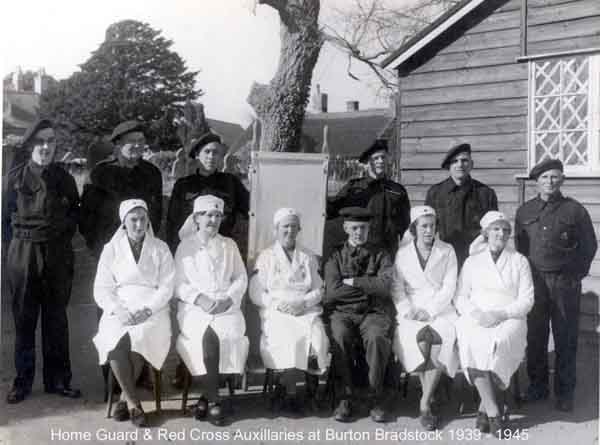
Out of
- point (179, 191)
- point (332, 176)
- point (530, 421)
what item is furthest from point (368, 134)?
point (530, 421)

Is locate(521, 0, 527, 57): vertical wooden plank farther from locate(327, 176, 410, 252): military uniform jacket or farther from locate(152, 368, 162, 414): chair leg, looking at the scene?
locate(152, 368, 162, 414): chair leg

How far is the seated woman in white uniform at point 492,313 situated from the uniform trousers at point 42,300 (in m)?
2.83

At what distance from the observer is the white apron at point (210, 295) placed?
13.1ft

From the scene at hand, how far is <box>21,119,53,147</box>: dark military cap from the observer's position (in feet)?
13.4

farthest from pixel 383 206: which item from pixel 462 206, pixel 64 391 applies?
pixel 64 391

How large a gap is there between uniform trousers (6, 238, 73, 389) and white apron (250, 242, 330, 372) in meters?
1.39

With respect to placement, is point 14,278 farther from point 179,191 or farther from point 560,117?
point 560,117

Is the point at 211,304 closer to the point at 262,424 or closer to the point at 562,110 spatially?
the point at 262,424

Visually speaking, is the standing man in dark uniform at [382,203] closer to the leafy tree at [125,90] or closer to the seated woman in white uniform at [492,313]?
the seated woman in white uniform at [492,313]

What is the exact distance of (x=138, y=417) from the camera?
151 inches

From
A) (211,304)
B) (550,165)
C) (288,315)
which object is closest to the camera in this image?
(211,304)

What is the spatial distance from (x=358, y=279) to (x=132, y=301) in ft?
5.10

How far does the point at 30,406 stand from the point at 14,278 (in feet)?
2.94

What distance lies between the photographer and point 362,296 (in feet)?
13.8
